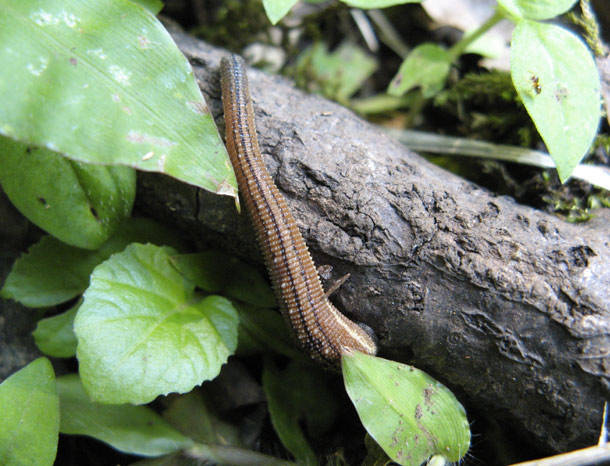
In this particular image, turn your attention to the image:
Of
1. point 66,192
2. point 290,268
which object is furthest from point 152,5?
point 290,268

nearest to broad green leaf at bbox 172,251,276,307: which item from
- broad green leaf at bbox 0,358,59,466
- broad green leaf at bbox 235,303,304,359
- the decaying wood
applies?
broad green leaf at bbox 235,303,304,359

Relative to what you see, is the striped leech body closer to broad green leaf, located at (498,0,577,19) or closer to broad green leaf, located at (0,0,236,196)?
broad green leaf, located at (0,0,236,196)

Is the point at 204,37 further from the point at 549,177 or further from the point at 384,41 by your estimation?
the point at 549,177

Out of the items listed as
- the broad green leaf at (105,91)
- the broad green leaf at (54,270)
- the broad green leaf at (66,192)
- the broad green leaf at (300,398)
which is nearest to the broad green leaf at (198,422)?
the broad green leaf at (300,398)

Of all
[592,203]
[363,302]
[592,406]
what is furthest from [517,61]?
[592,406]

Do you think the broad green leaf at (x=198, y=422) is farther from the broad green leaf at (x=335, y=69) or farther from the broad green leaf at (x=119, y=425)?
the broad green leaf at (x=335, y=69)
